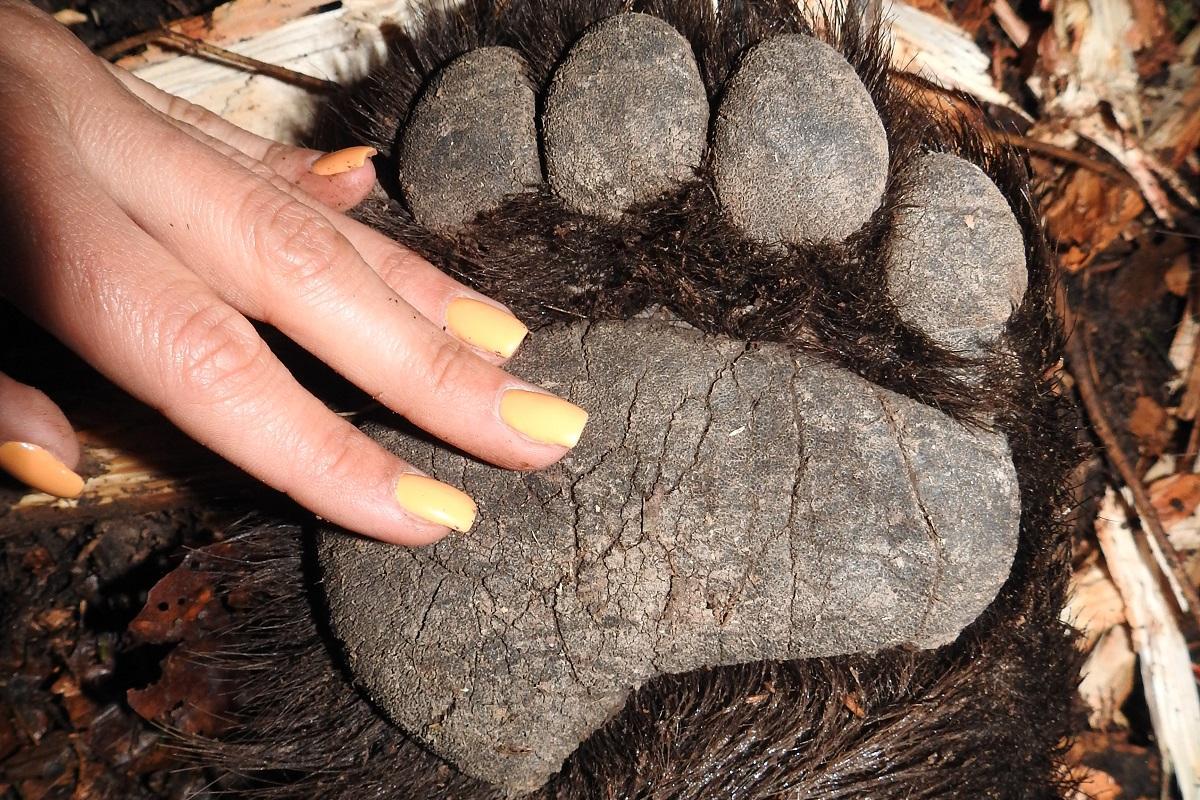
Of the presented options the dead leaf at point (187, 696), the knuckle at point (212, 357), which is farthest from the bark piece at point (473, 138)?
the dead leaf at point (187, 696)

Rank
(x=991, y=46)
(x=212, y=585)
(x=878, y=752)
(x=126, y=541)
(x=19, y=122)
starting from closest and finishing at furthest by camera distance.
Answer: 1. (x=19, y=122)
2. (x=878, y=752)
3. (x=212, y=585)
4. (x=126, y=541)
5. (x=991, y=46)

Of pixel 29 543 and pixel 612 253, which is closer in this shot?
pixel 612 253

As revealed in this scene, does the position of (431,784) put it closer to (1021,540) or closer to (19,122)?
(1021,540)

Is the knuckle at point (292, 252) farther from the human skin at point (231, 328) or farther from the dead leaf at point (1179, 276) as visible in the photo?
the dead leaf at point (1179, 276)

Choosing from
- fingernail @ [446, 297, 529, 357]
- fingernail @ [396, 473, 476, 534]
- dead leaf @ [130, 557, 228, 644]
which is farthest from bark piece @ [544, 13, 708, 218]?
dead leaf @ [130, 557, 228, 644]

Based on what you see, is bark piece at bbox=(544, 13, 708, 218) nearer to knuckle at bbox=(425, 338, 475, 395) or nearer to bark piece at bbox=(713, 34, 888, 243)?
bark piece at bbox=(713, 34, 888, 243)

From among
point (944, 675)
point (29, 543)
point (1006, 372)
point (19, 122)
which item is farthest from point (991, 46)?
point (29, 543)

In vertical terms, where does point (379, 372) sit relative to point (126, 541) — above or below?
above
